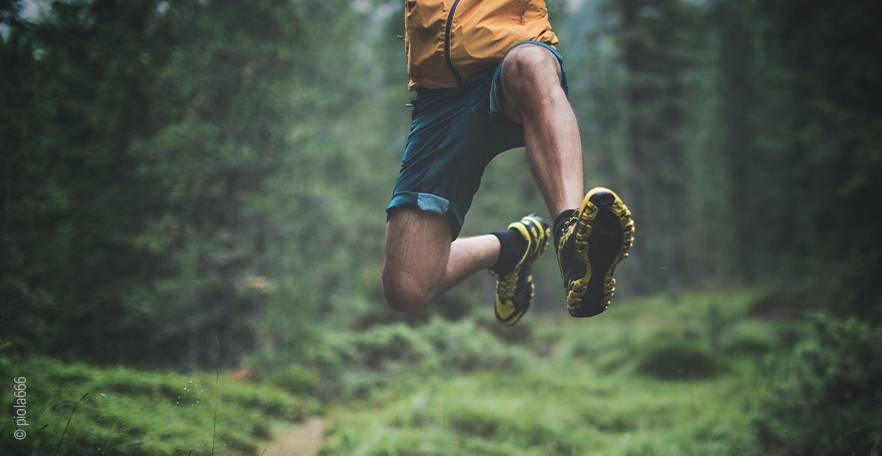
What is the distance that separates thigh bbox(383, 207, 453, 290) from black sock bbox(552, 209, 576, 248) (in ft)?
2.05

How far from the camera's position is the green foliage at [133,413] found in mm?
2766

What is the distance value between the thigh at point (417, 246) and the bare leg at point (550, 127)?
0.63 metres

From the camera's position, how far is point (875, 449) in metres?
2.98

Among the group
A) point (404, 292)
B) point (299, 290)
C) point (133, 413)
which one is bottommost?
point (133, 413)

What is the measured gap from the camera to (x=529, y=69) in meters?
2.14

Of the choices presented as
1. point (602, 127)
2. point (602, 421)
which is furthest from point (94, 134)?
point (602, 127)

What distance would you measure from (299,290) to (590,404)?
6338mm

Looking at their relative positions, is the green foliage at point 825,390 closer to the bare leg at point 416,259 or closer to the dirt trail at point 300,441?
the bare leg at point 416,259

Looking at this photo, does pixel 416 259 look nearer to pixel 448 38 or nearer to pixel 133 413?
pixel 448 38

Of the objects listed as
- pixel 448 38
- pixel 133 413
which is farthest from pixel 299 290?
pixel 448 38

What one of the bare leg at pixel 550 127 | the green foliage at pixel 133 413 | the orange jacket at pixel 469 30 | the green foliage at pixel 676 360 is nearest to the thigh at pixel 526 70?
the bare leg at pixel 550 127

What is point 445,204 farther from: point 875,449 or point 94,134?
point 94,134

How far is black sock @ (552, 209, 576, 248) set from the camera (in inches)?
82.9

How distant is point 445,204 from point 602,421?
4.22 m
